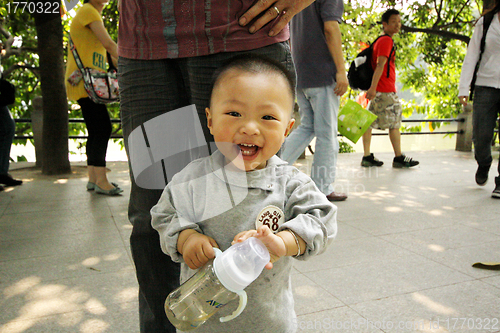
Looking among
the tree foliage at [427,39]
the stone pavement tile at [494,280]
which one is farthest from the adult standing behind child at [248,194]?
the tree foliage at [427,39]

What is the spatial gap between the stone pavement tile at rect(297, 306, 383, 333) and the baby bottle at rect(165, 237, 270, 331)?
2.98 ft

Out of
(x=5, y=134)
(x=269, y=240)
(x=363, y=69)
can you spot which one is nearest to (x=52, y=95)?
(x=5, y=134)

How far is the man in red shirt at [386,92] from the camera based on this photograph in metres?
6.10

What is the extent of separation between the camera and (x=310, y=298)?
231 cm

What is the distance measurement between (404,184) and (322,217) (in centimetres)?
459

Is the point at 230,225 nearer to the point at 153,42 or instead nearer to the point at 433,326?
the point at 153,42

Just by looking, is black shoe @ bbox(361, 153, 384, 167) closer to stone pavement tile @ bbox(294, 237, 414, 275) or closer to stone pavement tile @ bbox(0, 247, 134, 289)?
stone pavement tile @ bbox(294, 237, 414, 275)

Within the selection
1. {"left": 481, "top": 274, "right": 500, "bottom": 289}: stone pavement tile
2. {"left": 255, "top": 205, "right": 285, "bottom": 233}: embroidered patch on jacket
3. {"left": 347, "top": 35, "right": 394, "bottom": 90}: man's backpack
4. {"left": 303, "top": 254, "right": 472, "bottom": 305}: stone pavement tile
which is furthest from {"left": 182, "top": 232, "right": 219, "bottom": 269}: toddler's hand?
{"left": 347, "top": 35, "right": 394, "bottom": 90}: man's backpack

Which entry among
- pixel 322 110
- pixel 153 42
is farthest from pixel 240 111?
pixel 322 110

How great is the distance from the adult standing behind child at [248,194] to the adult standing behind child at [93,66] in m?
3.29

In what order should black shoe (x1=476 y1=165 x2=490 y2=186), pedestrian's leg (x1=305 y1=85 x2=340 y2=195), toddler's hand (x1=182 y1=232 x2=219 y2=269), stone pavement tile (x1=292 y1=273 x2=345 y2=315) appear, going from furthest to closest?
black shoe (x1=476 y1=165 x2=490 y2=186) < pedestrian's leg (x1=305 y1=85 x2=340 y2=195) < stone pavement tile (x1=292 y1=273 x2=345 y2=315) < toddler's hand (x1=182 y1=232 x2=219 y2=269)

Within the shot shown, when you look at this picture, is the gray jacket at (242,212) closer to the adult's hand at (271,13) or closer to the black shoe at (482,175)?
the adult's hand at (271,13)

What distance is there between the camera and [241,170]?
1.34 meters

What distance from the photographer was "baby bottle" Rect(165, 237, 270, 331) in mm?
1046
